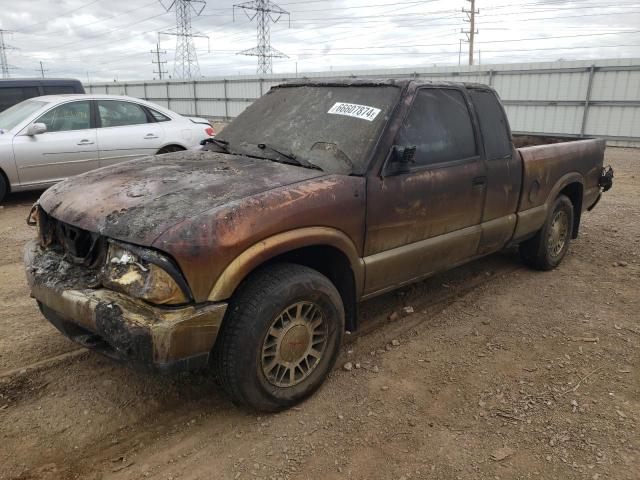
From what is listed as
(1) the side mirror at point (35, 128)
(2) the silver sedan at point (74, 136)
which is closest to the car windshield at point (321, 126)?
(1) the side mirror at point (35, 128)

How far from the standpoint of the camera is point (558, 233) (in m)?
5.36

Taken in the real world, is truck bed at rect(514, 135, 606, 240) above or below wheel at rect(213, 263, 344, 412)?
above

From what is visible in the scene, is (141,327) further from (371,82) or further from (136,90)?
(136,90)

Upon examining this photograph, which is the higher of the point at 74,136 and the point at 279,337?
the point at 74,136

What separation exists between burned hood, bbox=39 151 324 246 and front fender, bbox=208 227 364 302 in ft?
0.97

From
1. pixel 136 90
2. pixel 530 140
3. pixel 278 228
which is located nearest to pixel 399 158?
pixel 278 228

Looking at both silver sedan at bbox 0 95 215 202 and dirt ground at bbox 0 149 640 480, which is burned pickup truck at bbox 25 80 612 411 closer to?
dirt ground at bbox 0 149 640 480

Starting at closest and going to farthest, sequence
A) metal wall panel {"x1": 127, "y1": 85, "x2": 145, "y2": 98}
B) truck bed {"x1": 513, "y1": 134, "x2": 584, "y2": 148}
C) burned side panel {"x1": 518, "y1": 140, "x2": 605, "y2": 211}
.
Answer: burned side panel {"x1": 518, "y1": 140, "x2": 605, "y2": 211} < truck bed {"x1": 513, "y1": 134, "x2": 584, "y2": 148} < metal wall panel {"x1": 127, "y1": 85, "x2": 145, "y2": 98}

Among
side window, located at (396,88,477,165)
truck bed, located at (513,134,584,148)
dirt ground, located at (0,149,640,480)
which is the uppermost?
side window, located at (396,88,477,165)

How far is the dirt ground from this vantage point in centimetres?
253

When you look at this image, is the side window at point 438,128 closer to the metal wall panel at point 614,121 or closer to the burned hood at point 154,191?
the burned hood at point 154,191

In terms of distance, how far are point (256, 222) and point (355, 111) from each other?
4.41 ft

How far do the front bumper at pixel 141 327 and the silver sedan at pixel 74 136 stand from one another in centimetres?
563

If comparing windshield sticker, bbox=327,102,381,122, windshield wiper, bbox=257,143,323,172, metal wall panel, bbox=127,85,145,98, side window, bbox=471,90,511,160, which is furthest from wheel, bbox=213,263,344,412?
metal wall panel, bbox=127,85,145,98
